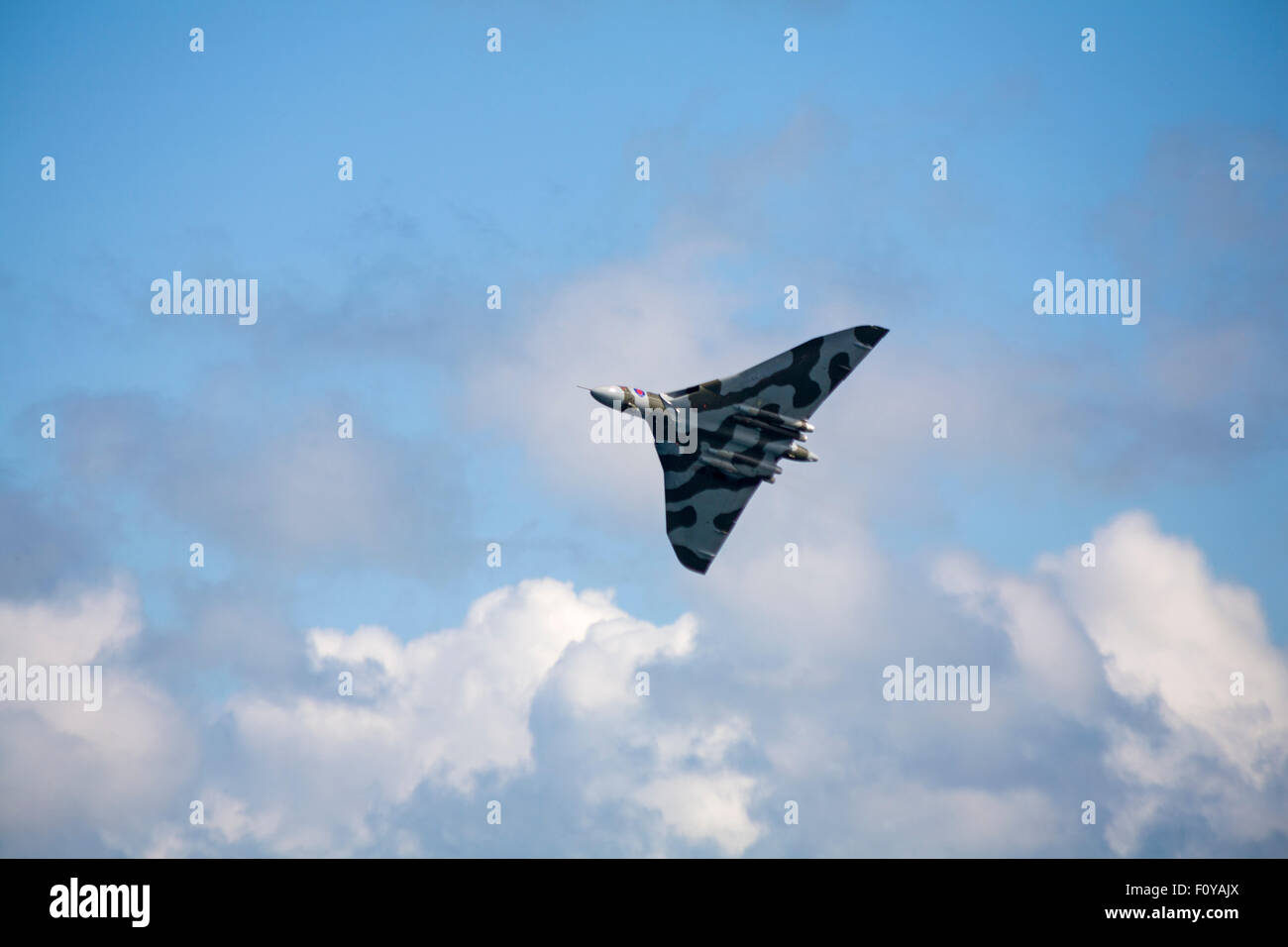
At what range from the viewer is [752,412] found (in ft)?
228

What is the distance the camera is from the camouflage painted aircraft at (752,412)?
6975 centimetres

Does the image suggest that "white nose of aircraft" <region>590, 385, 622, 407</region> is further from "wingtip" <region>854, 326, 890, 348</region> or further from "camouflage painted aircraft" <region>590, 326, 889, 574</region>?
"wingtip" <region>854, 326, 890, 348</region>

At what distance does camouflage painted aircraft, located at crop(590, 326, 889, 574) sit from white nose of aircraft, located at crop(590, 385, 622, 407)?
4.10ft

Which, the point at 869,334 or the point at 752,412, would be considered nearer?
the point at 752,412

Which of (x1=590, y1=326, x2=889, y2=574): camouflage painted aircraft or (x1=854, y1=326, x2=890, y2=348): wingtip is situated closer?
(x1=590, y1=326, x2=889, y2=574): camouflage painted aircraft

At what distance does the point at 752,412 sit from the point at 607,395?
28.1 feet

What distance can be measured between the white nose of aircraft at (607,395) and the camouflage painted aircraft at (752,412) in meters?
1.25

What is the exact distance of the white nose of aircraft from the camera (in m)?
67.7

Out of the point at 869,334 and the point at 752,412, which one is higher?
the point at 869,334

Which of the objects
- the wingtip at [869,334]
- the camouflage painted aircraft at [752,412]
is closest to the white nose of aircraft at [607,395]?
the camouflage painted aircraft at [752,412]

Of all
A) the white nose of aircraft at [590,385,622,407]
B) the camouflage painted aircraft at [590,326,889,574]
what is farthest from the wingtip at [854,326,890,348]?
the white nose of aircraft at [590,385,622,407]
